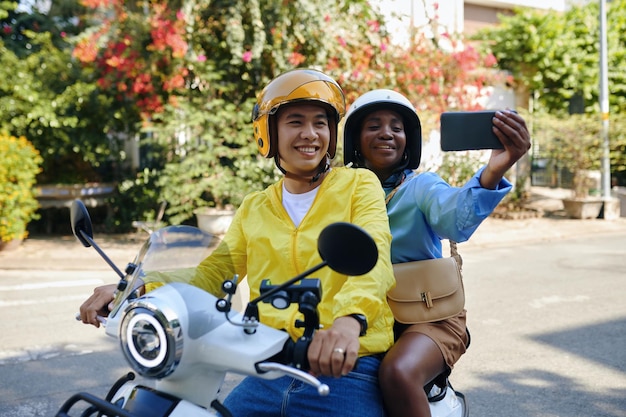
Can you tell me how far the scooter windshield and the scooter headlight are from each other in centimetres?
25

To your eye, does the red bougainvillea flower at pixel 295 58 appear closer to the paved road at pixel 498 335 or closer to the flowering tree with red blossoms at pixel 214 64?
the flowering tree with red blossoms at pixel 214 64

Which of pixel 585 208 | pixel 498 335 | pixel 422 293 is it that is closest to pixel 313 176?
pixel 422 293

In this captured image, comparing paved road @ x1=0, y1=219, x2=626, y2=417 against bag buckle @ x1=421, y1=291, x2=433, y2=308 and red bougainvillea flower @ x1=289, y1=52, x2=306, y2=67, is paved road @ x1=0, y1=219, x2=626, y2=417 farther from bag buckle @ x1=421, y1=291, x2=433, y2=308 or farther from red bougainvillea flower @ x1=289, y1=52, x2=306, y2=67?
red bougainvillea flower @ x1=289, y1=52, x2=306, y2=67

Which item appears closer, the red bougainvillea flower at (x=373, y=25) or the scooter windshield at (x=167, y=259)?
the scooter windshield at (x=167, y=259)

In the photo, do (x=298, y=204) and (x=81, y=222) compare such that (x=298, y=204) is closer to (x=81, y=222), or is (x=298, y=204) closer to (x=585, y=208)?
(x=81, y=222)

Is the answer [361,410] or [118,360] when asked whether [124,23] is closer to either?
[118,360]

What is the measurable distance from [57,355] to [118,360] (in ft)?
1.80

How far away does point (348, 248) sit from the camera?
4.85 feet

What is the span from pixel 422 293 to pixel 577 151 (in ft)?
43.8

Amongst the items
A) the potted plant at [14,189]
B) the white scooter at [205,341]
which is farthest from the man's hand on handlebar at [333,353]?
the potted plant at [14,189]

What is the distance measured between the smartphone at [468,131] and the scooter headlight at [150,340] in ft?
3.53

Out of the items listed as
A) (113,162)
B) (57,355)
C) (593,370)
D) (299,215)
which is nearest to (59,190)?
(113,162)

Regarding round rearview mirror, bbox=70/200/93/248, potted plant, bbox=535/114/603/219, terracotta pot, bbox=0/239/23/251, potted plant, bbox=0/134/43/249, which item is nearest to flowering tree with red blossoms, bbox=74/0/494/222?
potted plant, bbox=0/134/43/249

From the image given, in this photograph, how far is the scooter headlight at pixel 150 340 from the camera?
1439mm
